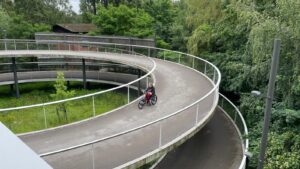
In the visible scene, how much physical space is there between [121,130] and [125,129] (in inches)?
6.0

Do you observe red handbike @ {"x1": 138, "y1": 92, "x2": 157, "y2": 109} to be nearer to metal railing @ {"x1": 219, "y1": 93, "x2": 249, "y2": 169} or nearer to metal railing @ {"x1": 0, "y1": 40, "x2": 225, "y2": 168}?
metal railing @ {"x1": 0, "y1": 40, "x2": 225, "y2": 168}

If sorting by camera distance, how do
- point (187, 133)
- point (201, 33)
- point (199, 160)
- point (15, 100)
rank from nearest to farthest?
point (187, 133) → point (199, 160) → point (201, 33) → point (15, 100)

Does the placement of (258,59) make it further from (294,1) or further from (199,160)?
(199,160)

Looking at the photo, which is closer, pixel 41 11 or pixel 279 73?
pixel 279 73

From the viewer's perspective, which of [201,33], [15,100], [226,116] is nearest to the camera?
[226,116]

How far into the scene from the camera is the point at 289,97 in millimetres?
12273

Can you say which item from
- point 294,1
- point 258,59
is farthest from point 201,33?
point 294,1

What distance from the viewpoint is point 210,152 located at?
12570 millimetres

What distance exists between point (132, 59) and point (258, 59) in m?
11.1

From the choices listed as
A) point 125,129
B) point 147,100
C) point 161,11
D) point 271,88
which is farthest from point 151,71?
point 161,11

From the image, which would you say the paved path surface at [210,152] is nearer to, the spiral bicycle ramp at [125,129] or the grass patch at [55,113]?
the spiral bicycle ramp at [125,129]

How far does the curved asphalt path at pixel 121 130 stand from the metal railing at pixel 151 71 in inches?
2.9

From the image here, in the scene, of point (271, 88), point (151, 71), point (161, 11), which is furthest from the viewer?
point (161, 11)

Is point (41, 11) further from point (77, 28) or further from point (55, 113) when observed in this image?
point (55, 113)
